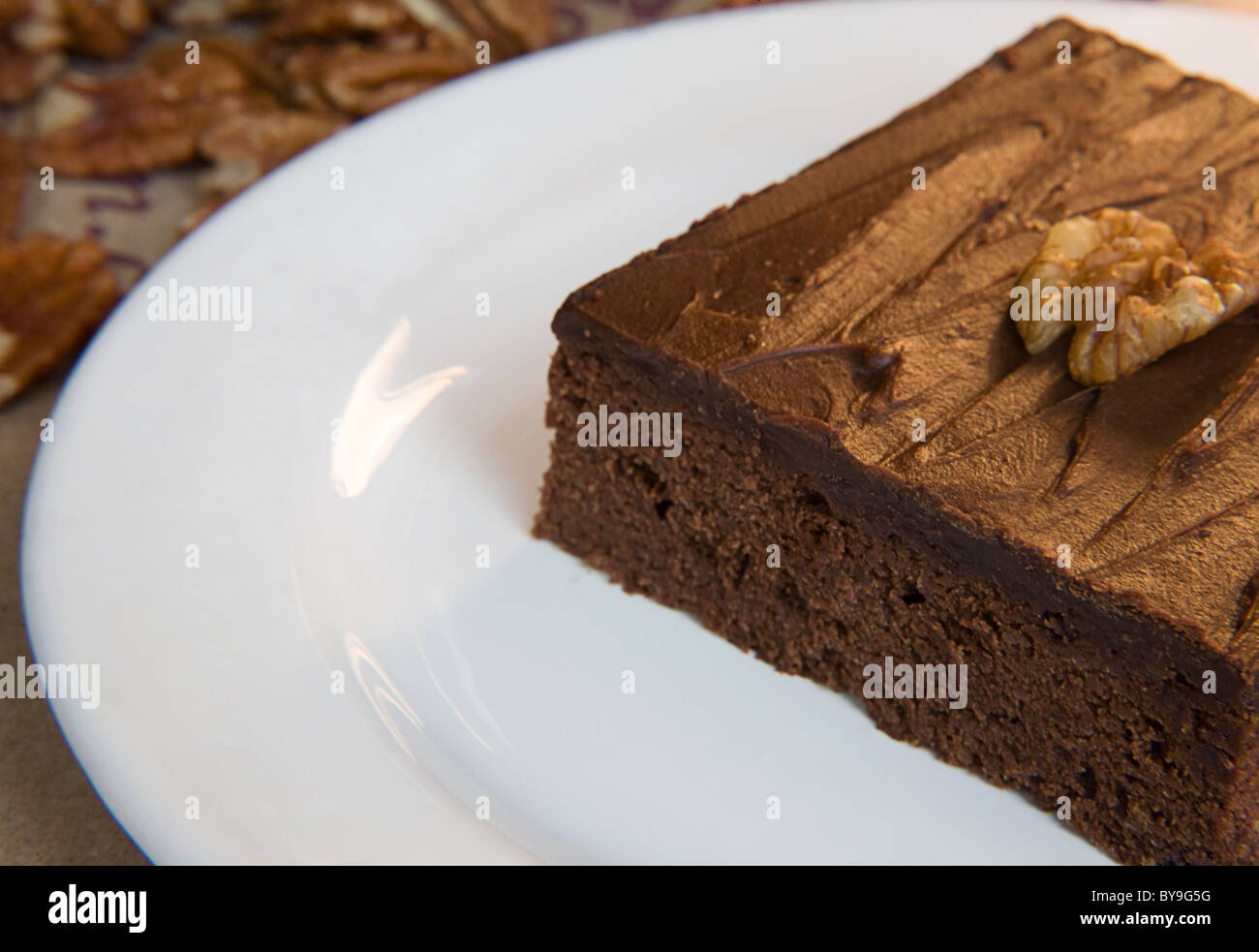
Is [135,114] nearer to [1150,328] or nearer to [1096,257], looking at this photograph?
[1096,257]

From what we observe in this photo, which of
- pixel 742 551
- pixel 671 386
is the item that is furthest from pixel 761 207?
pixel 742 551

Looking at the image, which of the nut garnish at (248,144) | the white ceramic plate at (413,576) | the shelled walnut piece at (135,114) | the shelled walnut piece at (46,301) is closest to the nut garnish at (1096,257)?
the white ceramic plate at (413,576)

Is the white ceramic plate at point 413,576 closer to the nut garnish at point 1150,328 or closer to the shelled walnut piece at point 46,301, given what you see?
the shelled walnut piece at point 46,301

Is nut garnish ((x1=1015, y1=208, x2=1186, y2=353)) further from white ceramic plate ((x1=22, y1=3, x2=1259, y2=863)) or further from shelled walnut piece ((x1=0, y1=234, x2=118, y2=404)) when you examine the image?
shelled walnut piece ((x1=0, y1=234, x2=118, y2=404))

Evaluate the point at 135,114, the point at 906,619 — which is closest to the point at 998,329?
the point at 906,619

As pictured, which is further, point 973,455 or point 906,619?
point 906,619

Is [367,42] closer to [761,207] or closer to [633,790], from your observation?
[761,207]
